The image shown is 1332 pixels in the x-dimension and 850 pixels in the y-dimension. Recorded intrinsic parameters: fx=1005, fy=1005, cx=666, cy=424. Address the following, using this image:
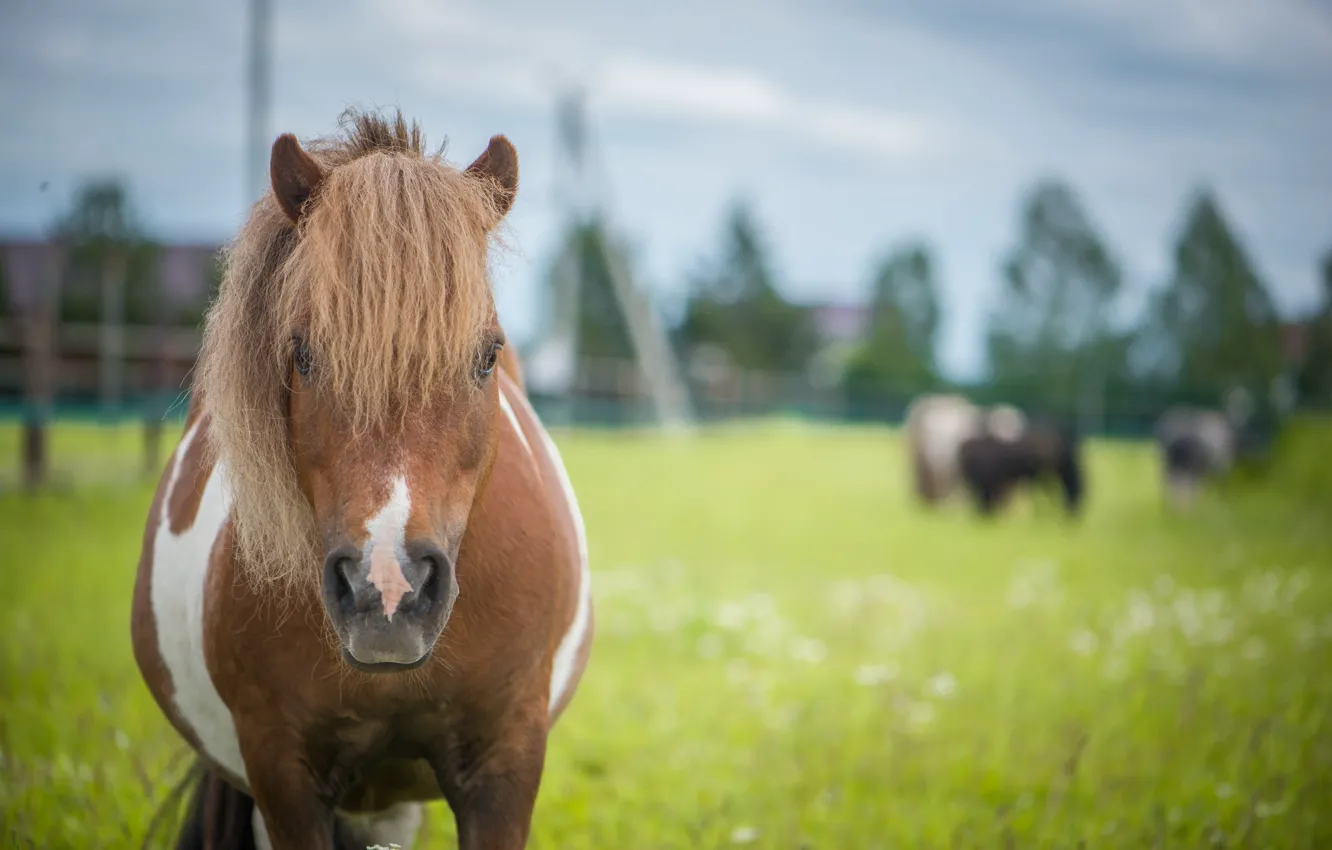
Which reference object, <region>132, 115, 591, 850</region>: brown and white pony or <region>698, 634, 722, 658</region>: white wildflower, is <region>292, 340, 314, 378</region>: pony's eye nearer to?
<region>132, 115, 591, 850</region>: brown and white pony

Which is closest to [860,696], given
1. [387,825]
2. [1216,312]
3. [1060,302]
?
[387,825]

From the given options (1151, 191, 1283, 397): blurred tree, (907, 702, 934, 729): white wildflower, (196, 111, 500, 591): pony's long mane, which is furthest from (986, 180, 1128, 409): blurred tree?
(196, 111, 500, 591): pony's long mane

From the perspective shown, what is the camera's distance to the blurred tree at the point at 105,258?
21578mm

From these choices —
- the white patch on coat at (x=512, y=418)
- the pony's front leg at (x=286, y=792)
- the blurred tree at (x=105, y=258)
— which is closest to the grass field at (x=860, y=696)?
the pony's front leg at (x=286, y=792)

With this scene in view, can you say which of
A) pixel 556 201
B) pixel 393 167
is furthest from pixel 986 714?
pixel 556 201

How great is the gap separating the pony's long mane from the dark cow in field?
15163 millimetres

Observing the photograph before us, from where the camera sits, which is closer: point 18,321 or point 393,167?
point 393,167

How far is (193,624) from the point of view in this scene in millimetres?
2334

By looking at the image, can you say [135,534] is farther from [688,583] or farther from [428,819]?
[428,819]

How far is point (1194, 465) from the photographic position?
700 inches

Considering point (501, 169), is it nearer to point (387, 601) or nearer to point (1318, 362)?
point (387, 601)

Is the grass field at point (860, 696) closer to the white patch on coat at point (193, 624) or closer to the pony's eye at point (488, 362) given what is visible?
the white patch on coat at point (193, 624)

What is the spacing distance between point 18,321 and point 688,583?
1348cm

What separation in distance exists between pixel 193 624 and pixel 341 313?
1.01m
